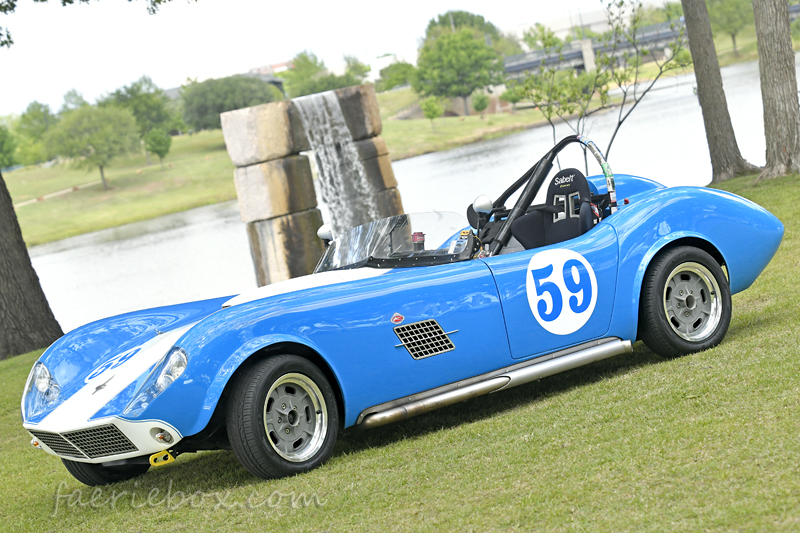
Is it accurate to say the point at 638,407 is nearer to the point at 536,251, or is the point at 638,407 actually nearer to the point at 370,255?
the point at 536,251

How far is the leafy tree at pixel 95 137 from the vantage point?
71875mm

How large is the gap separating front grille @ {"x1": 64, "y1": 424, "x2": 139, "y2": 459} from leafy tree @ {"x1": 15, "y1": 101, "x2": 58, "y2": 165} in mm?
103697

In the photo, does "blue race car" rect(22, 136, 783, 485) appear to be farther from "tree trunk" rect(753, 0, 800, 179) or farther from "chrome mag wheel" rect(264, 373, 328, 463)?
"tree trunk" rect(753, 0, 800, 179)

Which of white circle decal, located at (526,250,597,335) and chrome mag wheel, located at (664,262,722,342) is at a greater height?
white circle decal, located at (526,250,597,335)

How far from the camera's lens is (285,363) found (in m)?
4.04

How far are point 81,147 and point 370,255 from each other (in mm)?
73731

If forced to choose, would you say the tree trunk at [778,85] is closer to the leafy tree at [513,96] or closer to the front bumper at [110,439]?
the leafy tree at [513,96]

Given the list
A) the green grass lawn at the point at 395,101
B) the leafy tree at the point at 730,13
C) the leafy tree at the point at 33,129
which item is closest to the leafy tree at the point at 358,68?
the green grass lawn at the point at 395,101

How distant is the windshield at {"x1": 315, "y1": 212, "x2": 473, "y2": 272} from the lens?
5.06 metres

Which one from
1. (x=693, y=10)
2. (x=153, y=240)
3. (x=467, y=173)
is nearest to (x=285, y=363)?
(x=693, y=10)

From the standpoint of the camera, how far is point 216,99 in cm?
8881

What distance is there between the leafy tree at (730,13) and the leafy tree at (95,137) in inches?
2083

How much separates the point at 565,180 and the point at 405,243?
129 centimetres

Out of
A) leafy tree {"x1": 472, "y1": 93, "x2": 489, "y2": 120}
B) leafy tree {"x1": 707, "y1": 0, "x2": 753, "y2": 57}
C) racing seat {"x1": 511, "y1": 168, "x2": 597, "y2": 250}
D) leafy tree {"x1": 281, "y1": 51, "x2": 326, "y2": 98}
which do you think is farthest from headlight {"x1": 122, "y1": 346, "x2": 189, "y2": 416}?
leafy tree {"x1": 281, "y1": 51, "x2": 326, "y2": 98}
